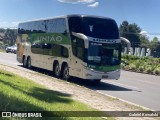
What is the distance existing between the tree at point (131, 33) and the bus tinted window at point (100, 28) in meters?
94.9

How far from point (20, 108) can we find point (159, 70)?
1220 inches

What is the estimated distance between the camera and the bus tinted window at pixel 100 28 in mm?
20484

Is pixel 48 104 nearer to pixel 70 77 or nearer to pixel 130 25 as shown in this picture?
pixel 70 77

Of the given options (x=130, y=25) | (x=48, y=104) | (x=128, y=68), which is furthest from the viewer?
(x=130, y=25)

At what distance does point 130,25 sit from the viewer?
123 metres

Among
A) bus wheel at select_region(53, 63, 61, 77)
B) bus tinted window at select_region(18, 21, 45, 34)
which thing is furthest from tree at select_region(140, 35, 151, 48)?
bus wheel at select_region(53, 63, 61, 77)

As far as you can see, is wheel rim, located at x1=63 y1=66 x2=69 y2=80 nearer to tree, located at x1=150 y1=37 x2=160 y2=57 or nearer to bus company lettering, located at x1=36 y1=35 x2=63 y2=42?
bus company lettering, located at x1=36 y1=35 x2=63 y2=42

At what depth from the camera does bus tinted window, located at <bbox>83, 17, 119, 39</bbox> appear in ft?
67.2

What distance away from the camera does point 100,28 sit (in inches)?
818

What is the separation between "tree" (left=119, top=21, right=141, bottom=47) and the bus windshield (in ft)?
312

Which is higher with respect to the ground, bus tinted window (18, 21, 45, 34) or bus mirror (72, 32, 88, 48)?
bus tinted window (18, 21, 45, 34)

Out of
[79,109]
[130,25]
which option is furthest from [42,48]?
[130,25]

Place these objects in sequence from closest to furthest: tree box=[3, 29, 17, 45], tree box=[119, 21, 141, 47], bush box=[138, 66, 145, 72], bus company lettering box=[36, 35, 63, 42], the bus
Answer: the bus
bus company lettering box=[36, 35, 63, 42]
bush box=[138, 66, 145, 72]
tree box=[119, 21, 141, 47]
tree box=[3, 29, 17, 45]

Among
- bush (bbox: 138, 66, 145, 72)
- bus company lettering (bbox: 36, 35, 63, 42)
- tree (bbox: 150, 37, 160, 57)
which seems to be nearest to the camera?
bus company lettering (bbox: 36, 35, 63, 42)
